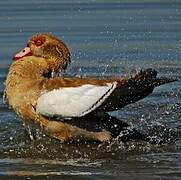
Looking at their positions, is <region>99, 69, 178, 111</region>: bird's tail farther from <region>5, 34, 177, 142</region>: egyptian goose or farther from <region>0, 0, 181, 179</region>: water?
<region>0, 0, 181, 179</region>: water

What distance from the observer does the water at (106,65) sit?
938 centimetres

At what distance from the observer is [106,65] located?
14086 millimetres

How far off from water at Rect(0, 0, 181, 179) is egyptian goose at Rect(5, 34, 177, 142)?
0.31 metres

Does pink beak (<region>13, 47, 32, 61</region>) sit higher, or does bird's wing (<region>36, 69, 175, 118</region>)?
pink beak (<region>13, 47, 32, 61</region>)

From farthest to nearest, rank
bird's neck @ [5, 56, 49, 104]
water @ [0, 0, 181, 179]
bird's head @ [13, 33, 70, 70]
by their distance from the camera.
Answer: bird's head @ [13, 33, 70, 70] → bird's neck @ [5, 56, 49, 104] → water @ [0, 0, 181, 179]

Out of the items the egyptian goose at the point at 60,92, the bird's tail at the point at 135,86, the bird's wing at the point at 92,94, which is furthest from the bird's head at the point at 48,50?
the bird's tail at the point at 135,86

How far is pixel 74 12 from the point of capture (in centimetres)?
1916

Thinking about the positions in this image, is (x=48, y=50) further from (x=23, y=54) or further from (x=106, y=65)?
(x=106, y=65)

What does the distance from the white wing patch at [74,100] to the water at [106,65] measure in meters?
0.52

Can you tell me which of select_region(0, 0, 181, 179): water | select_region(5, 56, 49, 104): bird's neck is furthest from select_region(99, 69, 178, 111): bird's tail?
select_region(5, 56, 49, 104): bird's neck

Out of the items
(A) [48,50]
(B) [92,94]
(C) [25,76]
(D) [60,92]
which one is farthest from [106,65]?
(B) [92,94]

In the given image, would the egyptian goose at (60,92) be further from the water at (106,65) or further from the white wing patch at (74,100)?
the water at (106,65)

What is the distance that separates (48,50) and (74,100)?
94 cm

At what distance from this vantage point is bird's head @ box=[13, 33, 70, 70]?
1025cm
